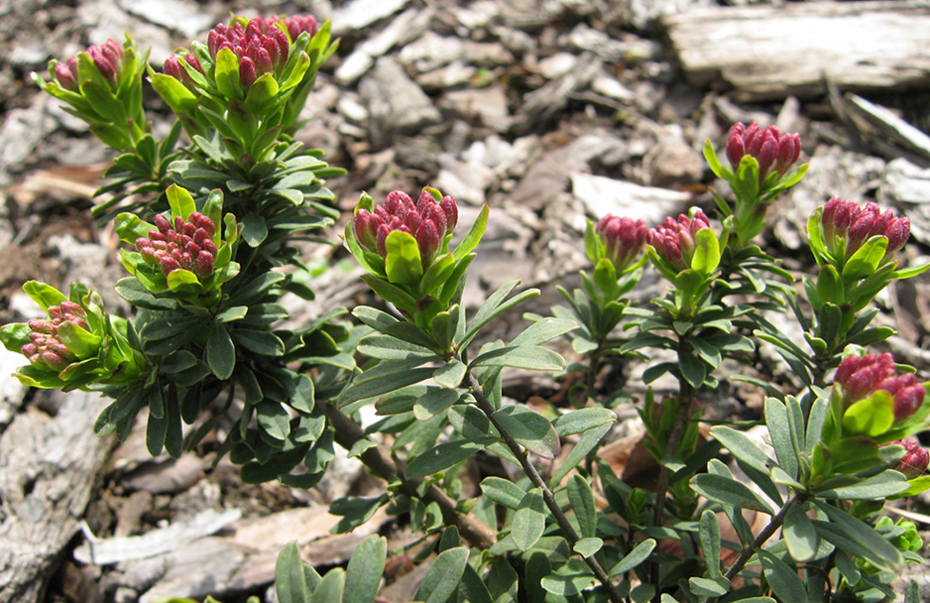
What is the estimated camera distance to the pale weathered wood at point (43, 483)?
9.27ft

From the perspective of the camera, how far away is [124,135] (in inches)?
90.7

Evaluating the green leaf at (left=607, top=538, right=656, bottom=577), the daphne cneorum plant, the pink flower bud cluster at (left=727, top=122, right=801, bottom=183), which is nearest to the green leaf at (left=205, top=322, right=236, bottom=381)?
the daphne cneorum plant

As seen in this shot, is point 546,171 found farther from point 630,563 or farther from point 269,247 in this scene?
point 630,563

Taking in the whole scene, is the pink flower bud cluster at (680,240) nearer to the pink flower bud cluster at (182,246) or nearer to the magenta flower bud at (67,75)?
the pink flower bud cluster at (182,246)

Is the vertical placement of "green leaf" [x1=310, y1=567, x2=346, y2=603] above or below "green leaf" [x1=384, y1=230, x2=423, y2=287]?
below

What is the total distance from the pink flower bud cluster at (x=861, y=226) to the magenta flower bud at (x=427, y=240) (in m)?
1.32

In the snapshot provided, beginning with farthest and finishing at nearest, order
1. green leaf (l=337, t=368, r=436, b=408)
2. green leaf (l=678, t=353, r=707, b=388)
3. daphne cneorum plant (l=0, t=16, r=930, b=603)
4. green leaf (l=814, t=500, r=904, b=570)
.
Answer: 1. green leaf (l=678, t=353, r=707, b=388)
2. green leaf (l=337, t=368, r=436, b=408)
3. daphne cneorum plant (l=0, t=16, r=930, b=603)
4. green leaf (l=814, t=500, r=904, b=570)

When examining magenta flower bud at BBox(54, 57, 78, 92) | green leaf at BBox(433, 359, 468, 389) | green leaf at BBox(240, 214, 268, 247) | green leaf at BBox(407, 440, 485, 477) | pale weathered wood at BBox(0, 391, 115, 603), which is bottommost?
pale weathered wood at BBox(0, 391, 115, 603)

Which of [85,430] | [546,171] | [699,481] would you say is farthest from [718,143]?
[85,430]

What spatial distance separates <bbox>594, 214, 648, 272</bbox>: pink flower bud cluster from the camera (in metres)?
2.27

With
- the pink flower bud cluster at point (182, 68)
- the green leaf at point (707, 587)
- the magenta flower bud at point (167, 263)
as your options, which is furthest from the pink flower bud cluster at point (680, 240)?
the pink flower bud cluster at point (182, 68)

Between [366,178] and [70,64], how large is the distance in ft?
9.16

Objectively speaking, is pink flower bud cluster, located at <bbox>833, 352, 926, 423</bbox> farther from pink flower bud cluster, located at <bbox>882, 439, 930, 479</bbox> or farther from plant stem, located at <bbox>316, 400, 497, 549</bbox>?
plant stem, located at <bbox>316, 400, 497, 549</bbox>

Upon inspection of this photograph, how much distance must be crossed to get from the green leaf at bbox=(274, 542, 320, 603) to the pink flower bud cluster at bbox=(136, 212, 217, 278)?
2.66 feet
